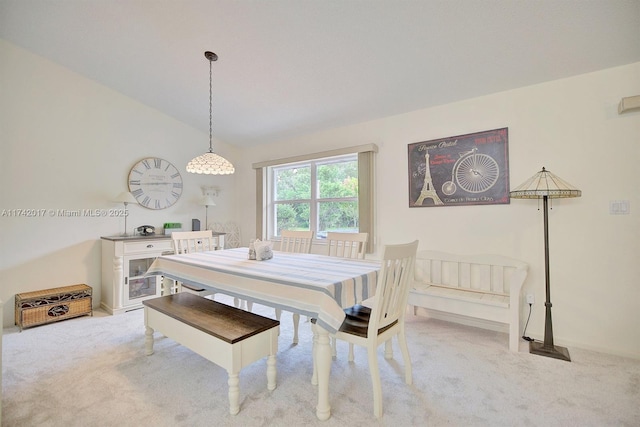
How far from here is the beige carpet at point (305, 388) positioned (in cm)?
162

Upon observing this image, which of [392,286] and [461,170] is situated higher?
[461,170]

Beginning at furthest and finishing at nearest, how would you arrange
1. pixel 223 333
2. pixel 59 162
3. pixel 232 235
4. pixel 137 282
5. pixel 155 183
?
pixel 232 235 < pixel 155 183 < pixel 137 282 < pixel 59 162 < pixel 223 333

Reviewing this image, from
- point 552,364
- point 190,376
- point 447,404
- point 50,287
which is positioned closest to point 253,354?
point 190,376

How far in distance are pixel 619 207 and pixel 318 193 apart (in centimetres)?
298

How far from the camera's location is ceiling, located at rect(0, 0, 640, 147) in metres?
1.99

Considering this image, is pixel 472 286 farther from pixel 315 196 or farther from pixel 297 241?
pixel 315 196

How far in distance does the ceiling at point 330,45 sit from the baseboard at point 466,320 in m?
2.17

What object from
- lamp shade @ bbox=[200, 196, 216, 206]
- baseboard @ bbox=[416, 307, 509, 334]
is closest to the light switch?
baseboard @ bbox=[416, 307, 509, 334]

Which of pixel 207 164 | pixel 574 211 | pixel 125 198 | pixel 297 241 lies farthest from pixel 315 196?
pixel 574 211

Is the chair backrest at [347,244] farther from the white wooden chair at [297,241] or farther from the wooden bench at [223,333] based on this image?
the wooden bench at [223,333]

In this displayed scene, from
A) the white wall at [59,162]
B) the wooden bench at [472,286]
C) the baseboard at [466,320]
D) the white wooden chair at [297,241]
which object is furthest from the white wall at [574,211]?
the white wall at [59,162]

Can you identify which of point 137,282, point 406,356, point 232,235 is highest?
point 232,235

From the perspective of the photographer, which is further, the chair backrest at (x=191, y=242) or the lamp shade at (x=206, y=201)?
the lamp shade at (x=206, y=201)

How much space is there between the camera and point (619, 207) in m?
2.27
